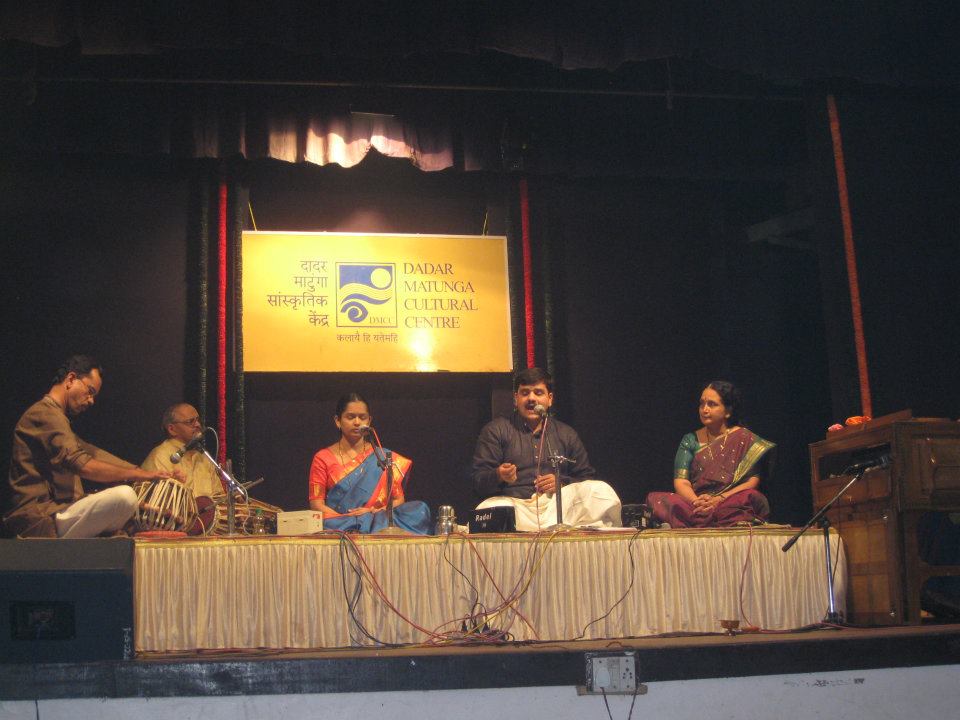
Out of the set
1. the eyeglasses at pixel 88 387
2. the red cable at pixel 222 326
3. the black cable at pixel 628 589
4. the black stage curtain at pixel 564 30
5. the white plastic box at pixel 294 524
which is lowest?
the black cable at pixel 628 589

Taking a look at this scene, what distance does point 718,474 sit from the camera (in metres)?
5.54

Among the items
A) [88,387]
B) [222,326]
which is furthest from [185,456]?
[222,326]

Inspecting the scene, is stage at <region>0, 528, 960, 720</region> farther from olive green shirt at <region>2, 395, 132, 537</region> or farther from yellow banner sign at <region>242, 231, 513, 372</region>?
yellow banner sign at <region>242, 231, 513, 372</region>

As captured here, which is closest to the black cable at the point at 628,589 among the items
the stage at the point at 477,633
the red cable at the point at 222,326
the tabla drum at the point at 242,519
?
the stage at the point at 477,633

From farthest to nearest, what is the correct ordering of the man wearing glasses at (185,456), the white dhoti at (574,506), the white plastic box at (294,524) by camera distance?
the man wearing glasses at (185,456) → the white dhoti at (574,506) → the white plastic box at (294,524)

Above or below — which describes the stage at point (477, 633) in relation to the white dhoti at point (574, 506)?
below

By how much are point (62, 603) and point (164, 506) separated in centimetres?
115

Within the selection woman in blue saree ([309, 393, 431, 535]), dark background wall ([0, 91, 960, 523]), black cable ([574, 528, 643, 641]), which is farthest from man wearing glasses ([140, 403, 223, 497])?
black cable ([574, 528, 643, 641])

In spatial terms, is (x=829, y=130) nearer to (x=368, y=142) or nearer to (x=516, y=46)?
(x=516, y=46)

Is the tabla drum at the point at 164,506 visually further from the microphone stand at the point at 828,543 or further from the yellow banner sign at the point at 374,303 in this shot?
the microphone stand at the point at 828,543

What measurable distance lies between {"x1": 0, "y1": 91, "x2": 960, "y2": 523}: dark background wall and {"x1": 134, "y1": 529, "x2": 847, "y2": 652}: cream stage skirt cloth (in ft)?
5.60

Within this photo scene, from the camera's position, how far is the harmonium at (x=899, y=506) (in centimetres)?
430

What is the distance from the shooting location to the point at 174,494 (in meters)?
4.85

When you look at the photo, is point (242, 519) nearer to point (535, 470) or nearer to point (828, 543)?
point (535, 470)
